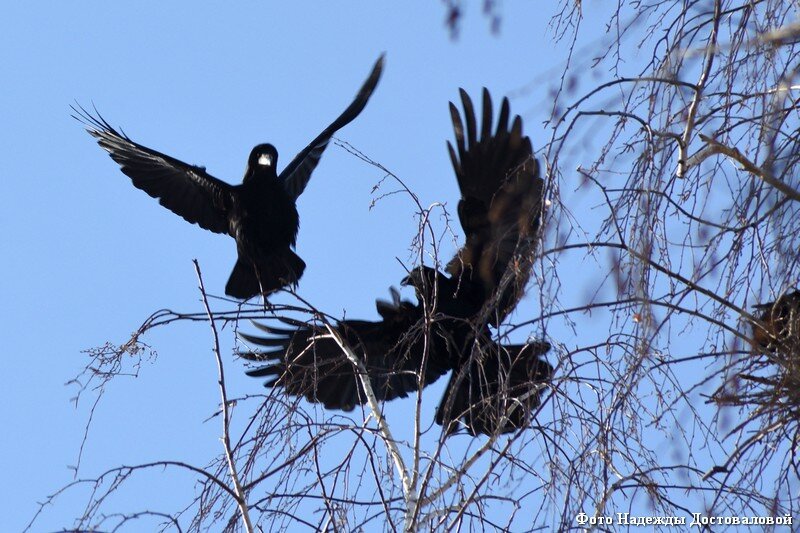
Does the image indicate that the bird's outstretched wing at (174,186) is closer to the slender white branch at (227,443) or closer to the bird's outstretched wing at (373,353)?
the bird's outstretched wing at (373,353)

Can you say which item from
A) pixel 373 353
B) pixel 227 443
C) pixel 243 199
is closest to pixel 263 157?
pixel 243 199

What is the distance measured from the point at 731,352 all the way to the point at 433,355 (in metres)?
3.55

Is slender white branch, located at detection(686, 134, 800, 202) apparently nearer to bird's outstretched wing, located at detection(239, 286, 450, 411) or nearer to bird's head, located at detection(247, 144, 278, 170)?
bird's outstretched wing, located at detection(239, 286, 450, 411)

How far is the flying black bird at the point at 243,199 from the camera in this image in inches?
257

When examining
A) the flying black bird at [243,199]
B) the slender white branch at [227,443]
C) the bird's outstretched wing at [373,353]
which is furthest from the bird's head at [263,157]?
the slender white branch at [227,443]

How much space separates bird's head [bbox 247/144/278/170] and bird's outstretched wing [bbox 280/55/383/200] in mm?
174

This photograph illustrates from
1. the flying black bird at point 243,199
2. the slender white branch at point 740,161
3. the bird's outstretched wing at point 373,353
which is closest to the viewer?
the slender white branch at point 740,161

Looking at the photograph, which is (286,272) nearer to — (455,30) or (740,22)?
(740,22)

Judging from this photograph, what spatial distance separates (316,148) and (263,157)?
0.48 meters

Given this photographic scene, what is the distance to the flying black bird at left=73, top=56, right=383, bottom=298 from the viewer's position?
6516mm

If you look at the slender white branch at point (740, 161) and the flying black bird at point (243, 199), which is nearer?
the slender white branch at point (740, 161)

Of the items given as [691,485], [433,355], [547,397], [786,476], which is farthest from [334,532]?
[433,355]

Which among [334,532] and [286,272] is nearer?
[334,532]

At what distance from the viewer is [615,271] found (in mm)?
2637
